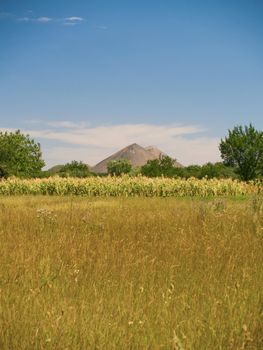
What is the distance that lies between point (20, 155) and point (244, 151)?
2713 centimetres

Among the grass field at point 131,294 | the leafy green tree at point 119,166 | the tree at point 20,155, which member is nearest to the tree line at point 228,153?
the tree at point 20,155

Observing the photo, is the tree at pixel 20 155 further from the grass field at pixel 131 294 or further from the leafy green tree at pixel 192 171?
the grass field at pixel 131 294

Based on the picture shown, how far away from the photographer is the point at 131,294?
Answer: 12.3 feet

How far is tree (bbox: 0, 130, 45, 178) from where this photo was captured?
1987 inches

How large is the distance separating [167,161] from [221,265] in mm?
42111

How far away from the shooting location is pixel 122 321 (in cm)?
326

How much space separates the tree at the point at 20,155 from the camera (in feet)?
166

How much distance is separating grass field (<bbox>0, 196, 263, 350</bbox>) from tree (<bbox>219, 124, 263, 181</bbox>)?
48565 mm

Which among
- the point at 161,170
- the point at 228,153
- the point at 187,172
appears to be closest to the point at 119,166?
the point at 228,153

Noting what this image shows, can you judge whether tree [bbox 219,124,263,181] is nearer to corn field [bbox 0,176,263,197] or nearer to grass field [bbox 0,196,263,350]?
corn field [bbox 0,176,263,197]

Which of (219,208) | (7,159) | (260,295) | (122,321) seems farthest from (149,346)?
(7,159)

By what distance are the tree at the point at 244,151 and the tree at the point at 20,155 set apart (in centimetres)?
2362

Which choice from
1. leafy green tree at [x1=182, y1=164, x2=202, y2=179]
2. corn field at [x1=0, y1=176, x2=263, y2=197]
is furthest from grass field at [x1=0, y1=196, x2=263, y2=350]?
leafy green tree at [x1=182, y1=164, x2=202, y2=179]

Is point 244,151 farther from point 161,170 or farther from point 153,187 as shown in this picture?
point 153,187
